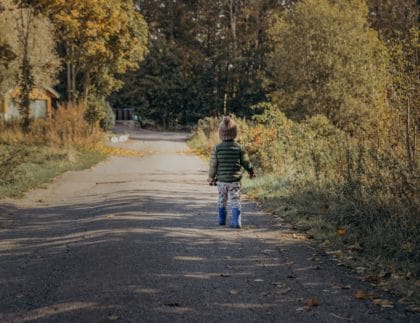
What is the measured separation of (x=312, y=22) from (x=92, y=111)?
15.5m

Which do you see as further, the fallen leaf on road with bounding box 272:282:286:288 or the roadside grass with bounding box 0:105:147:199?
the roadside grass with bounding box 0:105:147:199

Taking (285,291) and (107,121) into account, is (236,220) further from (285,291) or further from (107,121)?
(107,121)

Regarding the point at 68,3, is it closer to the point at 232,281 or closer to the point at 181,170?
the point at 181,170

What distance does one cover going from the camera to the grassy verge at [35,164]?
45.4 feet

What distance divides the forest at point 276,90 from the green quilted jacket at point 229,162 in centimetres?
133

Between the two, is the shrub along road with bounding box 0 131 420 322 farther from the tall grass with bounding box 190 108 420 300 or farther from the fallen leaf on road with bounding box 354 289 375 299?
the tall grass with bounding box 190 108 420 300

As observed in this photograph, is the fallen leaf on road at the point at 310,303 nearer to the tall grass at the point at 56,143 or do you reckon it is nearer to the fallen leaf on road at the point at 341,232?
the fallen leaf on road at the point at 341,232

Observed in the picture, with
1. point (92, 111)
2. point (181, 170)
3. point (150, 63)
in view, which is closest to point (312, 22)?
point (92, 111)

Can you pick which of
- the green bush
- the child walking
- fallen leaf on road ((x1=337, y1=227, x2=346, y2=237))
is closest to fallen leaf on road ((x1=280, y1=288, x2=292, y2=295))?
fallen leaf on road ((x1=337, y1=227, x2=346, y2=237))

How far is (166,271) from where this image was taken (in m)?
6.32

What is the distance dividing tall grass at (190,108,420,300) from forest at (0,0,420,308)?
0.03 m

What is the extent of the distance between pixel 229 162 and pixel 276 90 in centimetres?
4262

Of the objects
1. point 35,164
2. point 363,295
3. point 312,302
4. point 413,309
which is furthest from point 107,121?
point 413,309

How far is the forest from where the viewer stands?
881 cm
